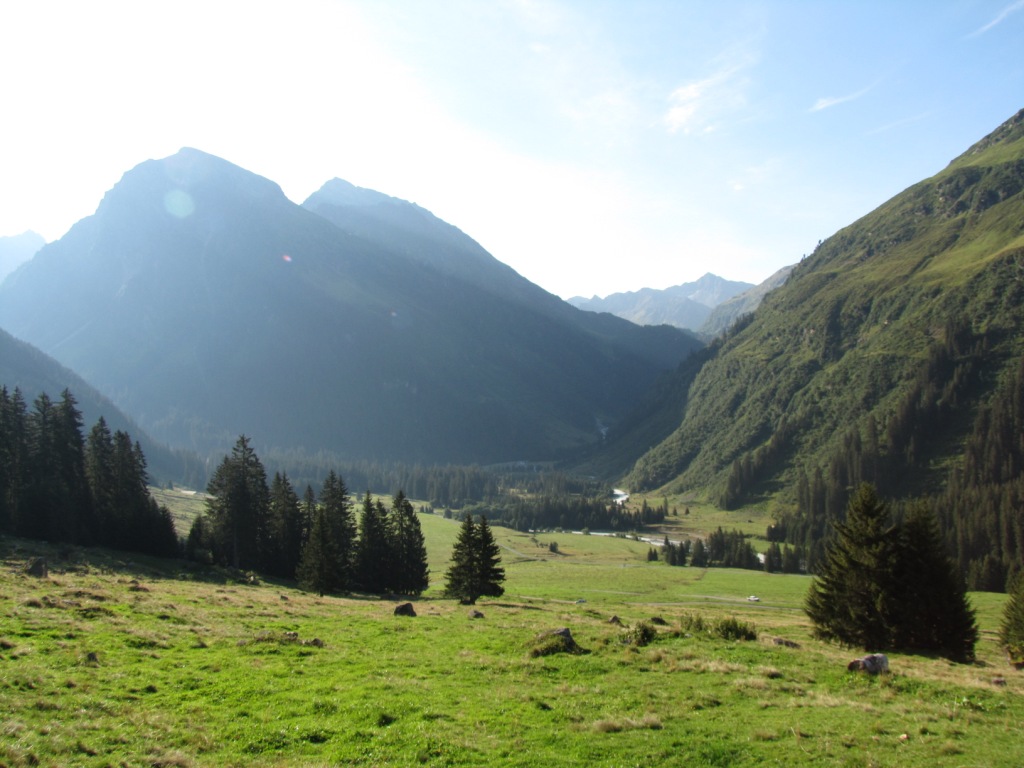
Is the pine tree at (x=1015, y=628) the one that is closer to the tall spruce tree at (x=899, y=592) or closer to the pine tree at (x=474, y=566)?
the tall spruce tree at (x=899, y=592)

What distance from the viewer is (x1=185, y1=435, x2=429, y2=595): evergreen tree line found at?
74312 mm

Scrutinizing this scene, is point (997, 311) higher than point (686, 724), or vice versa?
point (997, 311)

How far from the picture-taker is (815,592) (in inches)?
1649

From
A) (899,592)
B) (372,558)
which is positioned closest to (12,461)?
(372,558)

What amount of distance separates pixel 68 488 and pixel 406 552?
39.6 m

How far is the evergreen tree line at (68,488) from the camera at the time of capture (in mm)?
65750

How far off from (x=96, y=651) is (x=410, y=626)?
17.5 meters

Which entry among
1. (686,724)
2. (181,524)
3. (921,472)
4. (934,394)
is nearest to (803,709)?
(686,724)

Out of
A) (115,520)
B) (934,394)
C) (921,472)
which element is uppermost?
(934,394)

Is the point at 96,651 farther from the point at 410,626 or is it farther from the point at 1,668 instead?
the point at 410,626

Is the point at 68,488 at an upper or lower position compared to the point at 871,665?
upper

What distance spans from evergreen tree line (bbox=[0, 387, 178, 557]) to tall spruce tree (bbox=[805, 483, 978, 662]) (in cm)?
7162

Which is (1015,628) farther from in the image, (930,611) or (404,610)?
(404,610)

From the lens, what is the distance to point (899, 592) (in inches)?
1476
